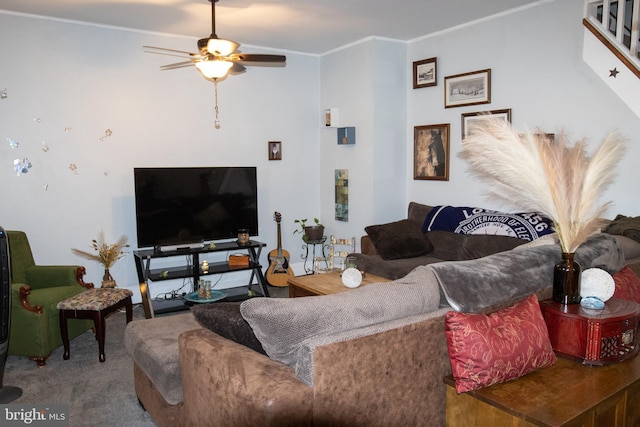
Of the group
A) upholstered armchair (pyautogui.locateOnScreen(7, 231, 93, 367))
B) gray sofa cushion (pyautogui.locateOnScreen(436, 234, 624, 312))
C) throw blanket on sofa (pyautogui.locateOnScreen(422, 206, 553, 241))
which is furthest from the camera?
throw blanket on sofa (pyautogui.locateOnScreen(422, 206, 553, 241))

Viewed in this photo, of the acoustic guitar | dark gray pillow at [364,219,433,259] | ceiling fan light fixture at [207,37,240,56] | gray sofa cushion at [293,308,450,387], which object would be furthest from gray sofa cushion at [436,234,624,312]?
the acoustic guitar

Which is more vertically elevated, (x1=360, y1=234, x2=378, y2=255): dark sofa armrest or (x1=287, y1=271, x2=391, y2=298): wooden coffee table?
(x1=360, y1=234, x2=378, y2=255): dark sofa armrest

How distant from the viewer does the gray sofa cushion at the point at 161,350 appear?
89.3 inches

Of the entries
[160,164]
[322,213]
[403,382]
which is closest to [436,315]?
[403,382]

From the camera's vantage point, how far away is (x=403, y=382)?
1.79 m

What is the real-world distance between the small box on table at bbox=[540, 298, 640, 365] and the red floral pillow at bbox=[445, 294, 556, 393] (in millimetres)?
161

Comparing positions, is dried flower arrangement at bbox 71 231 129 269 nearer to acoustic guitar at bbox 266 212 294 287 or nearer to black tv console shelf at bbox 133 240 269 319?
black tv console shelf at bbox 133 240 269 319

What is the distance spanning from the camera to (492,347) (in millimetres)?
1780

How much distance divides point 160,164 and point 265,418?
13.0ft

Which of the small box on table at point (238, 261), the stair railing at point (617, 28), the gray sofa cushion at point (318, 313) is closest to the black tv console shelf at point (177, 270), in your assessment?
the small box on table at point (238, 261)

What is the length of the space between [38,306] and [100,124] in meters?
1.95

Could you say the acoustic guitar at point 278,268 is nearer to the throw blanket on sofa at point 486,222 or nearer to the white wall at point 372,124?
the white wall at point 372,124

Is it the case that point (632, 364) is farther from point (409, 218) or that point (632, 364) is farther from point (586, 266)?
point (409, 218)

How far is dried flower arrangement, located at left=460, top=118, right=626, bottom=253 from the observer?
1.98 meters
